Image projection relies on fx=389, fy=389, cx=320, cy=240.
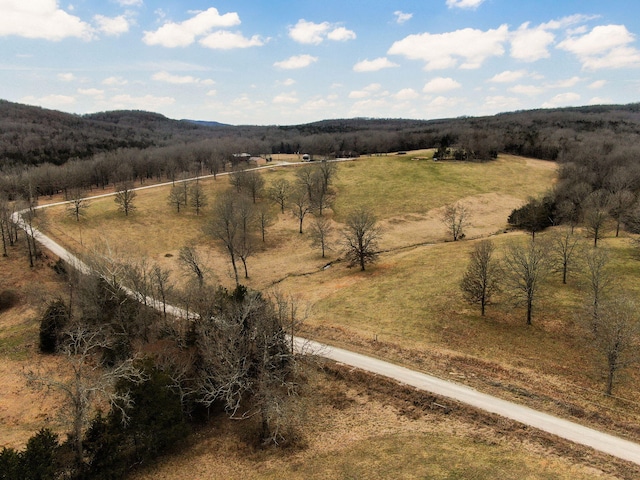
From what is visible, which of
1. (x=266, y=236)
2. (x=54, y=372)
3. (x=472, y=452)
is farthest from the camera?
(x=266, y=236)

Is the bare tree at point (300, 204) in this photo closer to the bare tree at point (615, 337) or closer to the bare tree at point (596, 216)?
the bare tree at point (596, 216)

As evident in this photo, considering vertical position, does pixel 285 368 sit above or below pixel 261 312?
below

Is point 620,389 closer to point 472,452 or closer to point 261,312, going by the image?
point 472,452

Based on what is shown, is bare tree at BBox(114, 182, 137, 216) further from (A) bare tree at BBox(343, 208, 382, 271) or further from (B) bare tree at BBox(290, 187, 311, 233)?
(A) bare tree at BBox(343, 208, 382, 271)

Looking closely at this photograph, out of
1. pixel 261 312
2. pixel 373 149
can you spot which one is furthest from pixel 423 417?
pixel 373 149

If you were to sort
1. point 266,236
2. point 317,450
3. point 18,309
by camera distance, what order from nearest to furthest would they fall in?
point 317,450 → point 18,309 → point 266,236

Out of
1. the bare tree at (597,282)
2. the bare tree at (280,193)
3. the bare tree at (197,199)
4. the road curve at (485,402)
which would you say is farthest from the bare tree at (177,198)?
the bare tree at (597,282)

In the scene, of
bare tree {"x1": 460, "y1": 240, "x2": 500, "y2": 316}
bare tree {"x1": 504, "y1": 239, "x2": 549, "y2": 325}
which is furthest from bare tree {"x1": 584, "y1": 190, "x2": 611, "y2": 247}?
bare tree {"x1": 460, "y1": 240, "x2": 500, "y2": 316}
